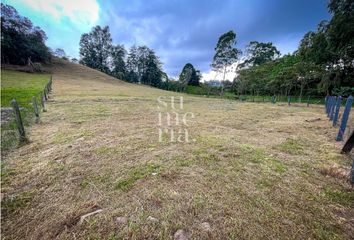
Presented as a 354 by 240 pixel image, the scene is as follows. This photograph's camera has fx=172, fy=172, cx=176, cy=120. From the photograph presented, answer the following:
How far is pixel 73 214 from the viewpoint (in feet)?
6.09

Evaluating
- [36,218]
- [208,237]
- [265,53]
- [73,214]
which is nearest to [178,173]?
[208,237]

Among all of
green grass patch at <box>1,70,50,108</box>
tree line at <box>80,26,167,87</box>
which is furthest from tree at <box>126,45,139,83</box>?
green grass patch at <box>1,70,50,108</box>

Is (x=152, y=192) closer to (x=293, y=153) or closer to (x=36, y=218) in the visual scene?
(x=36, y=218)

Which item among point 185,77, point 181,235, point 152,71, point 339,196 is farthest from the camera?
point 152,71

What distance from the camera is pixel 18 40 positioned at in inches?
Result: 1275

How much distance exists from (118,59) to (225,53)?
40.4 meters

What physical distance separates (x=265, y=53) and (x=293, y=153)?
1864 inches

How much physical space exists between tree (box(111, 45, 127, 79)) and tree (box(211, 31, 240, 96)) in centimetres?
3593

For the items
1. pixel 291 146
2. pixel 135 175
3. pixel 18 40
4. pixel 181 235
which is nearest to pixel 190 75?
pixel 18 40

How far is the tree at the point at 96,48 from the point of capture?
58031mm

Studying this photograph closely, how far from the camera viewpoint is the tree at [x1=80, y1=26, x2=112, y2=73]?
58031 mm

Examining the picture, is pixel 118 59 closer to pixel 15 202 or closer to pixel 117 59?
pixel 117 59

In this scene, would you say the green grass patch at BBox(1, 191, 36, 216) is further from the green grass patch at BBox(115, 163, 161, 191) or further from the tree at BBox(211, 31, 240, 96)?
the tree at BBox(211, 31, 240, 96)

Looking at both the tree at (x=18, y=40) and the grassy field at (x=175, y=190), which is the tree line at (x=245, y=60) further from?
the grassy field at (x=175, y=190)
